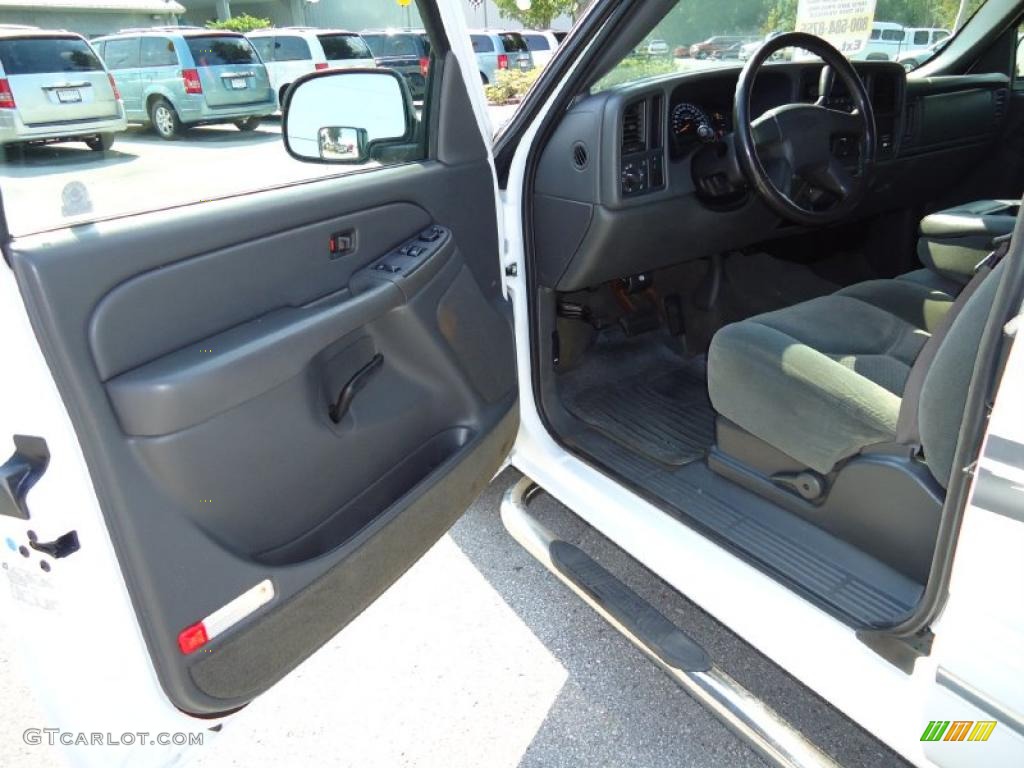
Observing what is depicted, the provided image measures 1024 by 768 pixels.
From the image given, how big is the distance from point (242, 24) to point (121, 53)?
0.34m

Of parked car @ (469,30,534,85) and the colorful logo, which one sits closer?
the colorful logo

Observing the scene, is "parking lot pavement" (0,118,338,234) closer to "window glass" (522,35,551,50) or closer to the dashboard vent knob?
the dashboard vent knob

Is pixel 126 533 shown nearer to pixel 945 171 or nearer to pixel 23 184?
pixel 23 184

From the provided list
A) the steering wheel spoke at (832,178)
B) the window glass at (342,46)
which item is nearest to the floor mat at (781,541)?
the steering wheel spoke at (832,178)


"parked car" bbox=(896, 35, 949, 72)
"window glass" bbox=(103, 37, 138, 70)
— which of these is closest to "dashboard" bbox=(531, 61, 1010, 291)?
"parked car" bbox=(896, 35, 949, 72)

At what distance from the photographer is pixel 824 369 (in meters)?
1.56

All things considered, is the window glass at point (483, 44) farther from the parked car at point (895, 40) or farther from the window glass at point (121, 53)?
the parked car at point (895, 40)

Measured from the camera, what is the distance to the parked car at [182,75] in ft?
3.91

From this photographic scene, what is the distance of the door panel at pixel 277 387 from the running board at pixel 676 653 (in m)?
0.33

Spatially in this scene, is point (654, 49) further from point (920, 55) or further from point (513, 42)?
point (920, 55)

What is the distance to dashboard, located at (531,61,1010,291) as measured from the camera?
202cm

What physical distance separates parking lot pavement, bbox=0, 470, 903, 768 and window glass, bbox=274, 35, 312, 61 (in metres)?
1.42

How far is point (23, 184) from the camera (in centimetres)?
104

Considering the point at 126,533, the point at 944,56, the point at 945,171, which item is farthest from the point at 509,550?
the point at 944,56
